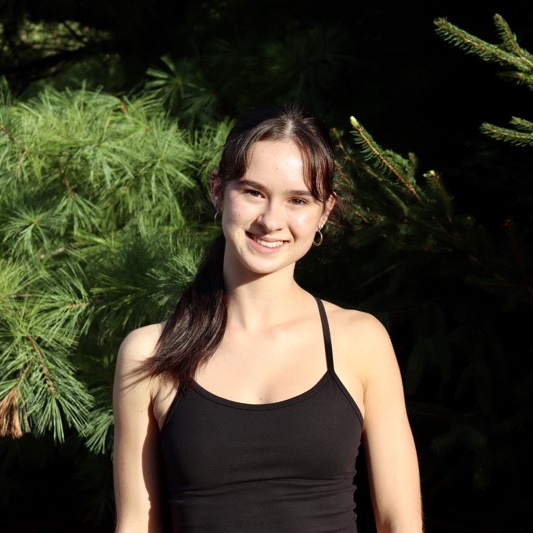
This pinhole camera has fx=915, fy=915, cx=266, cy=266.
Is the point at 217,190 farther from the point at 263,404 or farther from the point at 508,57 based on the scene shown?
the point at 508,57

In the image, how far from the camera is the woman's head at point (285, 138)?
137 cm

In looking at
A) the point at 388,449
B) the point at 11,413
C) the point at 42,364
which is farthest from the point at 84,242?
the point at 388,449

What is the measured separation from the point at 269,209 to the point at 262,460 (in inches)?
14.3

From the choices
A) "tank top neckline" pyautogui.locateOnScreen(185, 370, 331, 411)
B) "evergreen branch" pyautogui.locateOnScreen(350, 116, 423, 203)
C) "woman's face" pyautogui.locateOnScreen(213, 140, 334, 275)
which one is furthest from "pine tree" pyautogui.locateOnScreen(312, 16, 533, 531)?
"tank top neckline" pyautogui.locateOnScreen(185, 370, 331, 411)

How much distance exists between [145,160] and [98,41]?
1011 mm

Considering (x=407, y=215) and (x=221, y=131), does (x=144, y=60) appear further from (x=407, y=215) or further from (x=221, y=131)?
(x=407, y=215)

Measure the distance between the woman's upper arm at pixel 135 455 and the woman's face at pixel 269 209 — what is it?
0.83ft

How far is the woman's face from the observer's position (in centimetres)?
135

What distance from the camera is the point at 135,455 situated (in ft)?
4.54

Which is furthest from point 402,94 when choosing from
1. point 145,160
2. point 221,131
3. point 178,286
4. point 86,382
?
point 86,382

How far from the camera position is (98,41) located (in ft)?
10.7

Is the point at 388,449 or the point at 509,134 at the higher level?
the point at 509,134

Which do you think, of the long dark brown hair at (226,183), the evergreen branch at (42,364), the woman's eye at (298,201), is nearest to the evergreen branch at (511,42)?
the long dark brown hair at (226,183)

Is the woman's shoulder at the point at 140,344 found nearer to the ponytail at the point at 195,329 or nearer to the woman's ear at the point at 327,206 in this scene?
the ponytail at the point at 195,329
